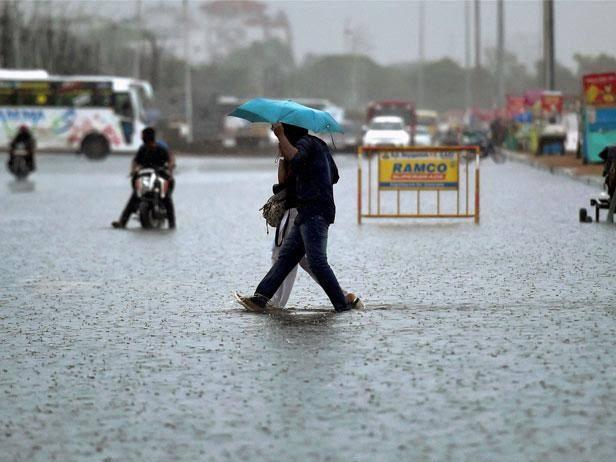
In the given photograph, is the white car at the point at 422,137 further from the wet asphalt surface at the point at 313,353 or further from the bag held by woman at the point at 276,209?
the bag held by woman at the point at 276,209

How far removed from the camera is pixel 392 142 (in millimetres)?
60781

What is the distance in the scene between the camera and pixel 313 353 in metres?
9.26

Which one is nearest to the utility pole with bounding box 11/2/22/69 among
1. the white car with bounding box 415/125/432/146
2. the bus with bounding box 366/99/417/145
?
the bus with bounding box 366/99/417/145

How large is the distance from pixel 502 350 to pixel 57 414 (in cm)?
296

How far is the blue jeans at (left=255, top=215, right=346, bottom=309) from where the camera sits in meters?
11.2

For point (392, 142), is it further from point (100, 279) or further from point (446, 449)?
point (446, 449)

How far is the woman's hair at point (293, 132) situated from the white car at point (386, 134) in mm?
47351

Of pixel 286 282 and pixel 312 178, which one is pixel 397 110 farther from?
pixel 312 178

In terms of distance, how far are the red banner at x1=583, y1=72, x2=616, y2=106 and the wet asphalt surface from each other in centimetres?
2183

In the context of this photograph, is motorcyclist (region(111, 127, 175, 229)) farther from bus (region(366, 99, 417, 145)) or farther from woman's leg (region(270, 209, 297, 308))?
bus (region(366, 99, 417, 145))

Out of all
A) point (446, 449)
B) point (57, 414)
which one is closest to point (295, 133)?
point (57, 414)

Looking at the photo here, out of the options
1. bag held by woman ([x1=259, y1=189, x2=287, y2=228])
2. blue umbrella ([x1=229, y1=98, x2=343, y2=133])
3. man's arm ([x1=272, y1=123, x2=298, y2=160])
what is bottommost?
bag held by woman ([x1=259, y1=189, x2=287, y2=228])

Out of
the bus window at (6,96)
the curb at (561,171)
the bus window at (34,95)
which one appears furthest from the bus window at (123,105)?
the curb at (561,171)

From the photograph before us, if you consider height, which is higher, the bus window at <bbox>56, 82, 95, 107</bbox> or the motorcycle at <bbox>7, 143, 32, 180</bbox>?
the bus window at <bbox>56, 82, 95, 107</bbox>
